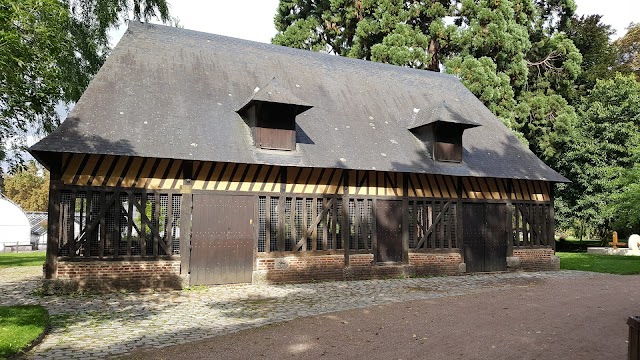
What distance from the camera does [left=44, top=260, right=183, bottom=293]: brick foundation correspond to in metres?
10.2

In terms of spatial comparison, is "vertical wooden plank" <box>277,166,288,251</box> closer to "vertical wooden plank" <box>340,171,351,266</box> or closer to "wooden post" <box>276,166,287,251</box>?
"wooden post" <box>276,166,287,251</box>

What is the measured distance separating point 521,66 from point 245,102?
16.1m

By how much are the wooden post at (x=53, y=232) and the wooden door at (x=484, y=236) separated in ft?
36.2

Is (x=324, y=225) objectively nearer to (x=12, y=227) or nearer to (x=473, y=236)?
(x=473, y=236)

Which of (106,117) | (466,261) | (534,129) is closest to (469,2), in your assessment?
(534,129)

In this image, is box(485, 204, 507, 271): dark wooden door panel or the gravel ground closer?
the gravel ground

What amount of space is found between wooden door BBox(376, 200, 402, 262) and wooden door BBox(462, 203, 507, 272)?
2380 mm

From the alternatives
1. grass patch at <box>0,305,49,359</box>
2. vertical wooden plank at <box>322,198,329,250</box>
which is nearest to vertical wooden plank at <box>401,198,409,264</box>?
vertical wooden plank at <box>322,198,329,250</box>

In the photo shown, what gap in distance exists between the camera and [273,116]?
12484 mm

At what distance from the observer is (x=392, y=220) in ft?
44.8

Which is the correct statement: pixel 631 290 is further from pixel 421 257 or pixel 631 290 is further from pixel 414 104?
A: pixel 414 104

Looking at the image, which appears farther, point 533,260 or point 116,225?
point 533,260

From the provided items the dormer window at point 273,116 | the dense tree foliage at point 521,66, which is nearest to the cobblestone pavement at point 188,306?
the dormer window at point 273,116

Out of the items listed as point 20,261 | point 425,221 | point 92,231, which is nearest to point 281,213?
point 92,231
